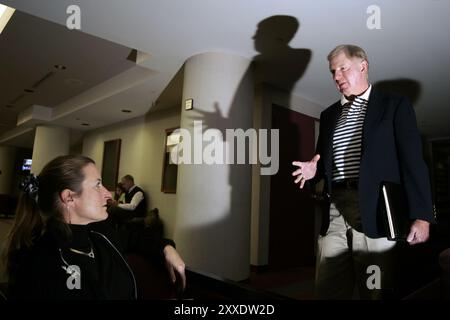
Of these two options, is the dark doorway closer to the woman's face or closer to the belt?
the belt

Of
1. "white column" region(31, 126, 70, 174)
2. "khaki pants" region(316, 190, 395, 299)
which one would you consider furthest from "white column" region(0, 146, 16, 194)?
"khaki pants" region(316, 190, 395, 299)

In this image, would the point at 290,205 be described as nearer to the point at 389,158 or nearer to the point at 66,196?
the point at 389,158

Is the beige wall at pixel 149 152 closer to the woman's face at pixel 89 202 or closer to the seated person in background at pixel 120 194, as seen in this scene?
the seated person in background at pixel 120 194

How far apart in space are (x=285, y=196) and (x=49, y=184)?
3246 mm

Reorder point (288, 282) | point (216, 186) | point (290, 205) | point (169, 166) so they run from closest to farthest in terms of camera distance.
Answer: point (216, 186) → point (288, 282) → point (290, 205) → point (169, 166)

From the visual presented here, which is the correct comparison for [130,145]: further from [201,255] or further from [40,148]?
[201,255]

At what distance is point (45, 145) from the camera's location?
6.92 metres

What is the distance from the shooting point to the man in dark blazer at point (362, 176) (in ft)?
3.55

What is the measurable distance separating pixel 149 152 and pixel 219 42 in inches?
127

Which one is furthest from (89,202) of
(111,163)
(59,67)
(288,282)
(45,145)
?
(45,145)

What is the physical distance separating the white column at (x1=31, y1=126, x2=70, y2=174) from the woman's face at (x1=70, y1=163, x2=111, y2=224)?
6.68 m

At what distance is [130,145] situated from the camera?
6117 millimetres

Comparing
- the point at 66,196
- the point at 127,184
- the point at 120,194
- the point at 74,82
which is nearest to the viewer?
the point at 66,196
